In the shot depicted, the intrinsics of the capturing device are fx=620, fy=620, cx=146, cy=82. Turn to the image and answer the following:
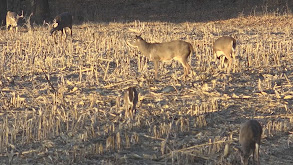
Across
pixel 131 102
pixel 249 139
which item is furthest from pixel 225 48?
pixel 249 139

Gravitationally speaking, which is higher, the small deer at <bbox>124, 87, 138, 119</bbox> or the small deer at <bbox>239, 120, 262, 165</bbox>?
the small deer at <bbox>124, 87, 138, 119</bbox>

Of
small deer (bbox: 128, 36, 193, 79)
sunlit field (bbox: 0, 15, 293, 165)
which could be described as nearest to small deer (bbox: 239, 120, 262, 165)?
sunlit field (bbox: 0, 15, 293, 165)

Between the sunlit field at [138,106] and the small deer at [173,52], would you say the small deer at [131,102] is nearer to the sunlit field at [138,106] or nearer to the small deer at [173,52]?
the sunlit field at [138,106]

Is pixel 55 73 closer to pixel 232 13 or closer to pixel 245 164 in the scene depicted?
pixel 245 164

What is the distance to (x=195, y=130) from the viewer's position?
29.9 feet

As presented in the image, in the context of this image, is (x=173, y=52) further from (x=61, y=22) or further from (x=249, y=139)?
(x=61, y=22)

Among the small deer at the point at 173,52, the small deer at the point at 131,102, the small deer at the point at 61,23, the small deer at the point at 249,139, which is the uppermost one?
the small deer at the point at 61,23

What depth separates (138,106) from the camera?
1043cm

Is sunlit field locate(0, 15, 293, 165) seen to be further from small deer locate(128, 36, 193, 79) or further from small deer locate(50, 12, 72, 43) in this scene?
small deer locate(50, 12, 72, 43)

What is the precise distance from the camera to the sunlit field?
26.2 feet

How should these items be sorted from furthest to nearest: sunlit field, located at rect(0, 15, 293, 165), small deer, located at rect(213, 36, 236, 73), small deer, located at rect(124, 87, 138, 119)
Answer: small deer, located at rect(213, 36, 236, 73)
small deer, located at rect(124, 87, 138, 119)
sunlit field, located at rect(0, 15, 293, 165)

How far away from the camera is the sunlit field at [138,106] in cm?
799

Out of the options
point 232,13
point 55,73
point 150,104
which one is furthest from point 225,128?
point 232,13

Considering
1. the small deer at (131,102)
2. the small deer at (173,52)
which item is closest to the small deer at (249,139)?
the small deer at (131,102)
